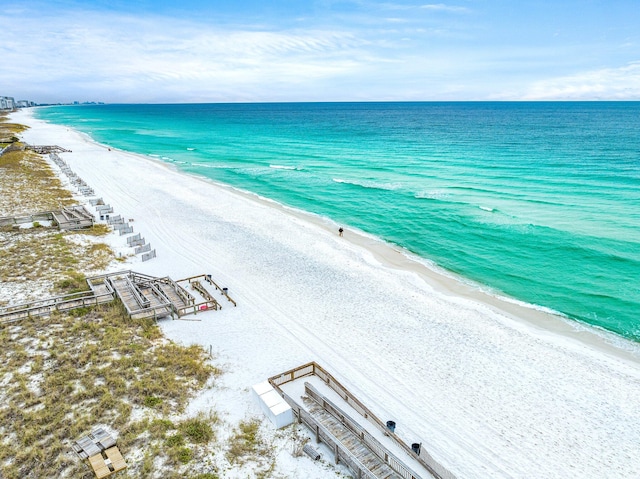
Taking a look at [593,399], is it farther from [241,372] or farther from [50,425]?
[50,425]

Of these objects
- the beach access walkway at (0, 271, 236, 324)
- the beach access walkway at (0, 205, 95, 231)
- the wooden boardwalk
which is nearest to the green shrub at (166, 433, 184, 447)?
the wooden boardwalk

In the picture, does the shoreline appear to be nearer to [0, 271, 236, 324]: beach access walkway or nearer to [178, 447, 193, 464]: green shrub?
[0, 271, 236, 324]: beach access walkway

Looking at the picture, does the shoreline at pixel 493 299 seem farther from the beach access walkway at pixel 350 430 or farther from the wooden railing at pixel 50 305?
the wooden railing at pixel 50 305

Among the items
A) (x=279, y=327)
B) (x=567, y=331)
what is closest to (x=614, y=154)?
(x=567, y=331)

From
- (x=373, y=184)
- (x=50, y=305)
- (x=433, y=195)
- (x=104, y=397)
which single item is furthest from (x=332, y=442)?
(x=373, y=184)

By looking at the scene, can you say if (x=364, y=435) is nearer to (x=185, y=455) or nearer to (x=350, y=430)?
(x=350, y=430)

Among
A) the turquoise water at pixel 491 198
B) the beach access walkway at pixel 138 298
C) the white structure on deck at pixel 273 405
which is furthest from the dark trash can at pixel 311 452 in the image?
the turquoise water at pixel 491 198
